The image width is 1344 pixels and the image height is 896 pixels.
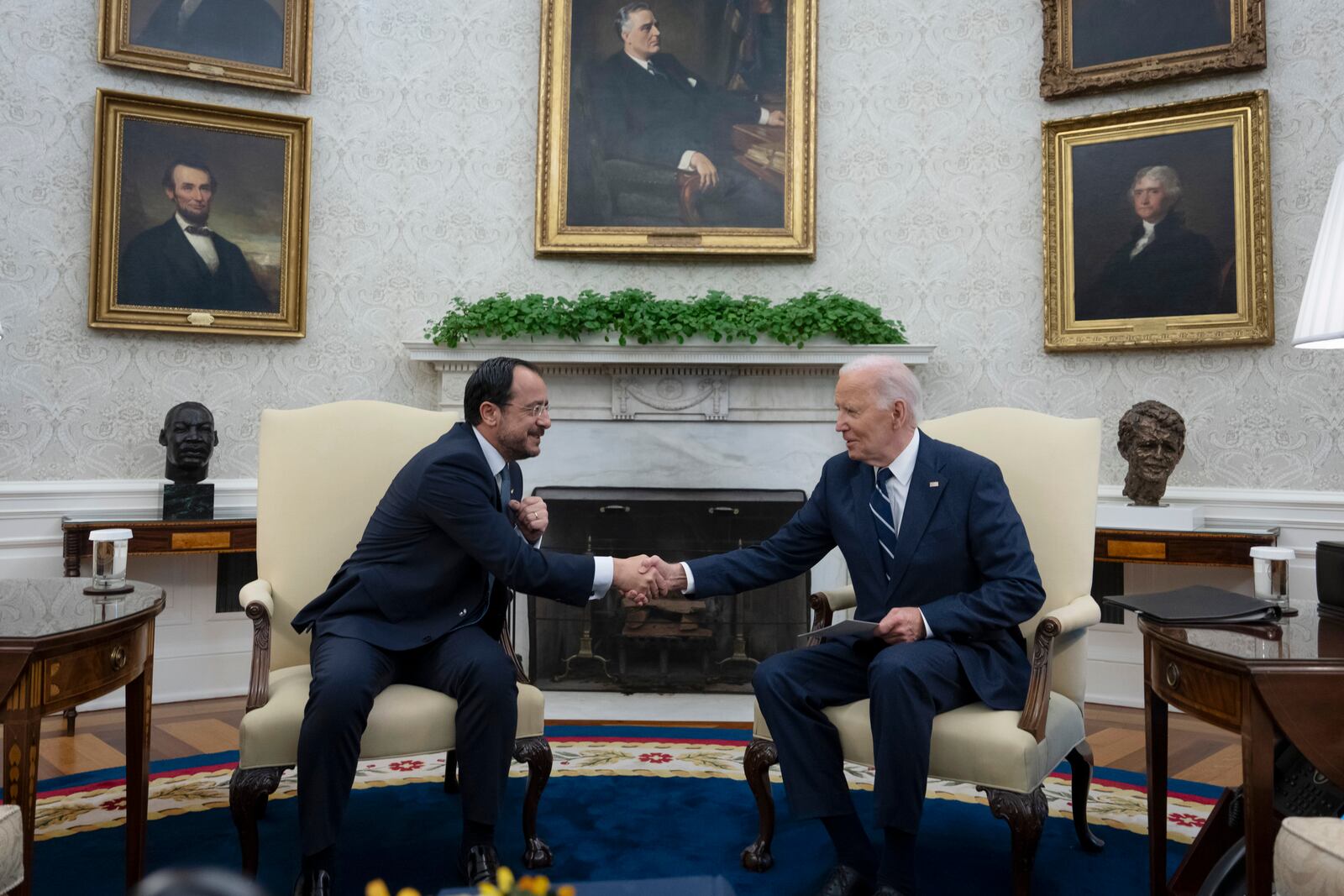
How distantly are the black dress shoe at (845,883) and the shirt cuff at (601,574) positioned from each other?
3.40 feet

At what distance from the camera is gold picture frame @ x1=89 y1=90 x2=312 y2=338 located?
4.68 meters

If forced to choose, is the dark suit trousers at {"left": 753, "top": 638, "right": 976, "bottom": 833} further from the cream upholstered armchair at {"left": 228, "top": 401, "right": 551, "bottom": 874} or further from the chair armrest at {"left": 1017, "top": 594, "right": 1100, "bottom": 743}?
the cream upholstered armchair at {"left": 228, "top": 401, "right": 551, "bottom": 874}

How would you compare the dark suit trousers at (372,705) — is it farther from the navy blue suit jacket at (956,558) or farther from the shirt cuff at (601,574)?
the navy blue suit jacket at (956,558)

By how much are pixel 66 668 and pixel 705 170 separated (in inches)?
162

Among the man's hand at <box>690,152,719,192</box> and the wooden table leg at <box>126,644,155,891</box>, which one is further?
the man's hand at <box>690,152,719,192</box>

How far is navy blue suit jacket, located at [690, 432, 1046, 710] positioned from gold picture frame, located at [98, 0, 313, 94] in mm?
3878

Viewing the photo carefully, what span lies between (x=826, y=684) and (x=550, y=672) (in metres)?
2.53

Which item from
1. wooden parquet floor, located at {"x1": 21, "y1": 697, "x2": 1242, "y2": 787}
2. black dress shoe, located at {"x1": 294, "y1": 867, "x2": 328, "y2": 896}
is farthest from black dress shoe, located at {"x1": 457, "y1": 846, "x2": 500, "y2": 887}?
wooden parquet floor, located at {"x1": 21, "y1": 697, "x2": 1242, "y2": 787}

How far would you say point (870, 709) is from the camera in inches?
96.7

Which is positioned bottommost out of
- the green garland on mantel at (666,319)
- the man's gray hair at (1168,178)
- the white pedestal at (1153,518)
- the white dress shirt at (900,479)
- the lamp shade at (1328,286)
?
the white pedestal at (1153,518)

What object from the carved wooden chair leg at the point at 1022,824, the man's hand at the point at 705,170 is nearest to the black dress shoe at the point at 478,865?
the carved wooden chair leg at the point at 1022,824

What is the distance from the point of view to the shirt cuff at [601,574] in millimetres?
2934

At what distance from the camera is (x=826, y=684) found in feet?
8.82

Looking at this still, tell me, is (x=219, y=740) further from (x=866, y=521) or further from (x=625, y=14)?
(x=625, y=14)
